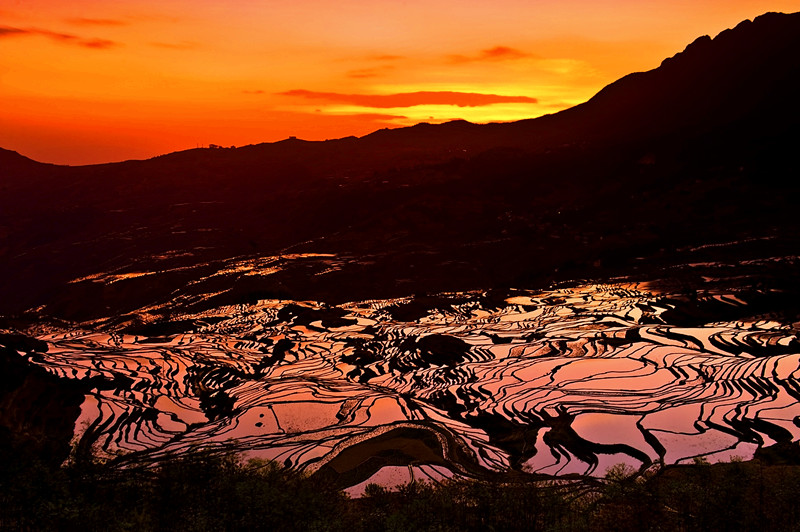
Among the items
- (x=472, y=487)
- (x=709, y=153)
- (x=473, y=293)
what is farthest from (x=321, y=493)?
(x=709, y=153)

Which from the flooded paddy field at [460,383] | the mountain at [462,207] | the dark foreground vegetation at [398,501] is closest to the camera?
the dark foreground vegetation at [398,501]

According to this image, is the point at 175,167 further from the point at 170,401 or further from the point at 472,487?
the point at 472,487

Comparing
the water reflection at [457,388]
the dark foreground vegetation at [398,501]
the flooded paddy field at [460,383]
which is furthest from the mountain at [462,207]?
the dark foreground vegetation at [398,501]

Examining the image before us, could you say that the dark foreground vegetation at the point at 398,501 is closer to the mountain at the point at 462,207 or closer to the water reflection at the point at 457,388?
the water reflection at the point at 457,388

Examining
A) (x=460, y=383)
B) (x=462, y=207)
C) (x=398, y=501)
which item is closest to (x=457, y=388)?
(x=460, y=383)

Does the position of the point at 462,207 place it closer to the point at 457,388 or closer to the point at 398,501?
the point at 457,388

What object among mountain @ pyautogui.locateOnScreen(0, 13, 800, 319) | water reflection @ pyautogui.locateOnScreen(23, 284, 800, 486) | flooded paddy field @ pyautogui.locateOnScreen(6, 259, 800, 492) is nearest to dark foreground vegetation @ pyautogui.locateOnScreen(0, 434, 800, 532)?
flooded paddy field @ pyautogui.locateOnScreen(6, 259, 800, 492)
